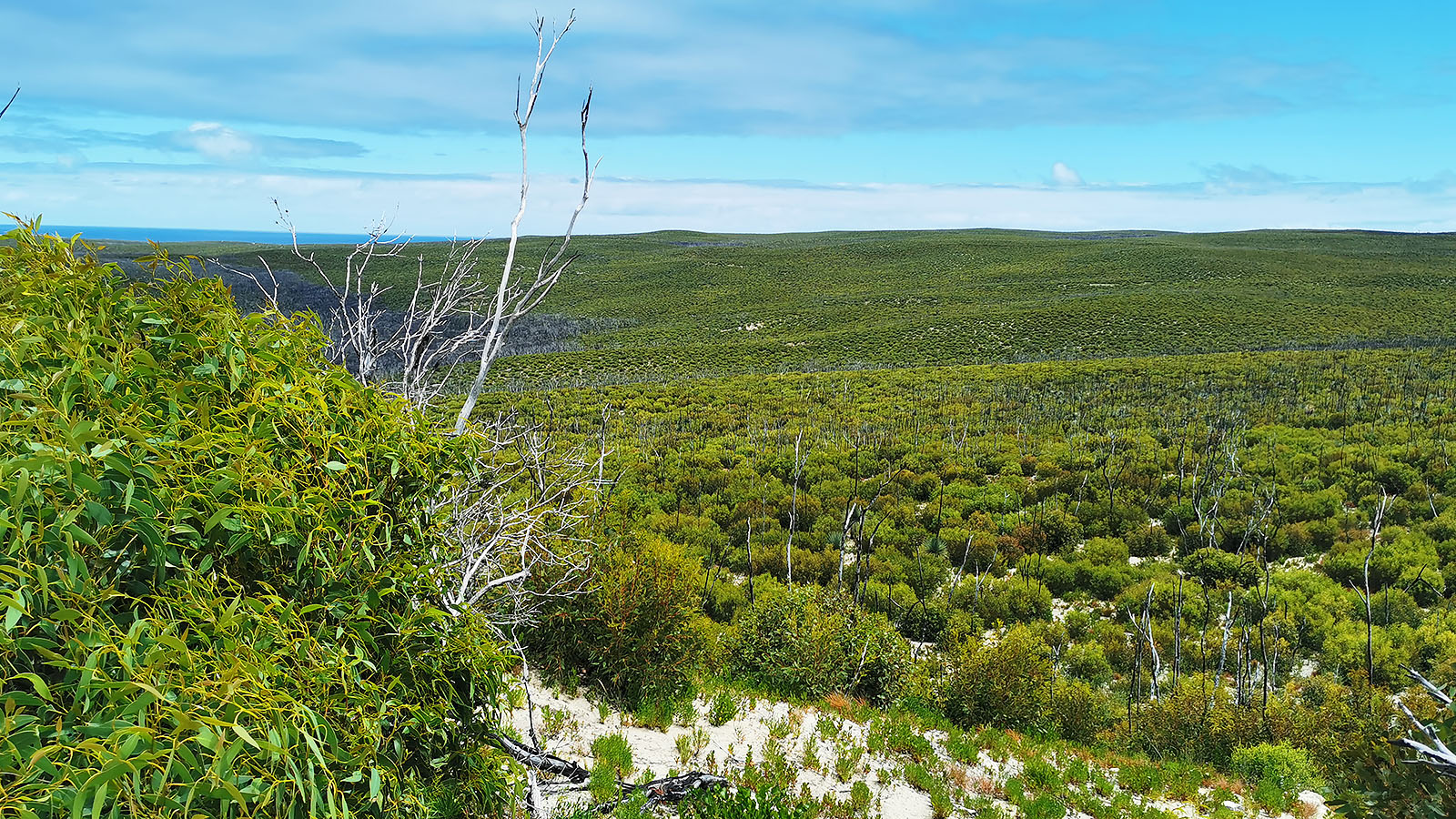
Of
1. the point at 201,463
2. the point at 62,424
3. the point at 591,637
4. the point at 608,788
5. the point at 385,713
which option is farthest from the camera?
the point at 591,637

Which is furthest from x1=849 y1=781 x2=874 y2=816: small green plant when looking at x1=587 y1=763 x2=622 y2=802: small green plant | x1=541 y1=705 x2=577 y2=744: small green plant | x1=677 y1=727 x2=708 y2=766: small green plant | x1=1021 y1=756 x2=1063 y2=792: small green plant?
x1=541 y1=705 x2=577 y2=744: small green plant

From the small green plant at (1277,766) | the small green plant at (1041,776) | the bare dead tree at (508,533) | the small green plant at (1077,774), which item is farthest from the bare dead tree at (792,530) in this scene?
the small green plant at (1277,766)

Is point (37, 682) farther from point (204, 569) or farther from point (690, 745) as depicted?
point (690, 745)

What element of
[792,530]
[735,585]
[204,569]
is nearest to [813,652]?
[792,530]

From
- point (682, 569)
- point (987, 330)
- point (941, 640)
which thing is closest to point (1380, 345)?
point (987, 330)

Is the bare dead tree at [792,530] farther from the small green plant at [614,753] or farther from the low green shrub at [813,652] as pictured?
the small green plant at [614,753]

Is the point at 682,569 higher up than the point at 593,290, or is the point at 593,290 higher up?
the point at 593,290

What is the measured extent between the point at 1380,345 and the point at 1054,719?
5340cm

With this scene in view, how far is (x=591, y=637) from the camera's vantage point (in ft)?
24.9

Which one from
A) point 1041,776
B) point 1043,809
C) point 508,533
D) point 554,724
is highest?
point 508,533

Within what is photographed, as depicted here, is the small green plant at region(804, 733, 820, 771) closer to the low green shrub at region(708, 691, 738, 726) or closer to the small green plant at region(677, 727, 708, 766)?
the low green shrub at region(708, 691, 738, 726)

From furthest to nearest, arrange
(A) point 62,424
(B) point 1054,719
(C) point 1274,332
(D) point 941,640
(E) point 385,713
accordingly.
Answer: (C) point 1274,332 → (D) point 941,640 → (B) point 1054,719 → (E) point 385,713 → (A) point 62,424

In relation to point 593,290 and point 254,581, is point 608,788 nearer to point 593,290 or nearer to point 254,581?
point 254,581

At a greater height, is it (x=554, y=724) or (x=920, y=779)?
(x=554, y=724)
